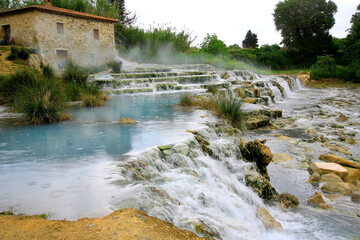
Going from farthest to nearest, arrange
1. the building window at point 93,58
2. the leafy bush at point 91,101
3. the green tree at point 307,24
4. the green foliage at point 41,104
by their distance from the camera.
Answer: the green tree at point 307,24, the building window at point 93,58, the leafy bush at point 91,101, the green foliage at point 41,104

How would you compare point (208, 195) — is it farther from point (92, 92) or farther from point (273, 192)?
point (92, 92)

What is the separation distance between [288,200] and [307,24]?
35.8 m

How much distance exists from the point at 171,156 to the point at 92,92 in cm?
690

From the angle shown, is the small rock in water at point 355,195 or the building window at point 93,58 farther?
the building window at point 93,58

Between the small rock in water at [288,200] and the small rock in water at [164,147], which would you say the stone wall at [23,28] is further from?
the small rock in water at [288,200]

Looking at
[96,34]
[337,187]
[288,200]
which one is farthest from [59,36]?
[337,187]

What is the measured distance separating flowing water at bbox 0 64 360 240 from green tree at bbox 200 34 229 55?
20110 mm

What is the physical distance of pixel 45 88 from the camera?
23.2 ft

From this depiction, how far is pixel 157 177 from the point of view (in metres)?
3.85

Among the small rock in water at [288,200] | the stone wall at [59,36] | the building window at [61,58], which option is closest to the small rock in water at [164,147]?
the small rock in water at [288,200]

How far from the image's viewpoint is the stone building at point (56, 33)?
17.6 metres

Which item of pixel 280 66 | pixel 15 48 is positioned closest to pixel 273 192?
pixel 15 48

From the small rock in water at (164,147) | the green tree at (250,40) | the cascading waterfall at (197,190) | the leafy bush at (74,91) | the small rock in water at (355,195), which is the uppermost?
the green tree at (250,40)

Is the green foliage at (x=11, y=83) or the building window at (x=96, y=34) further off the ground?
the building window at (x=96, y=34)
